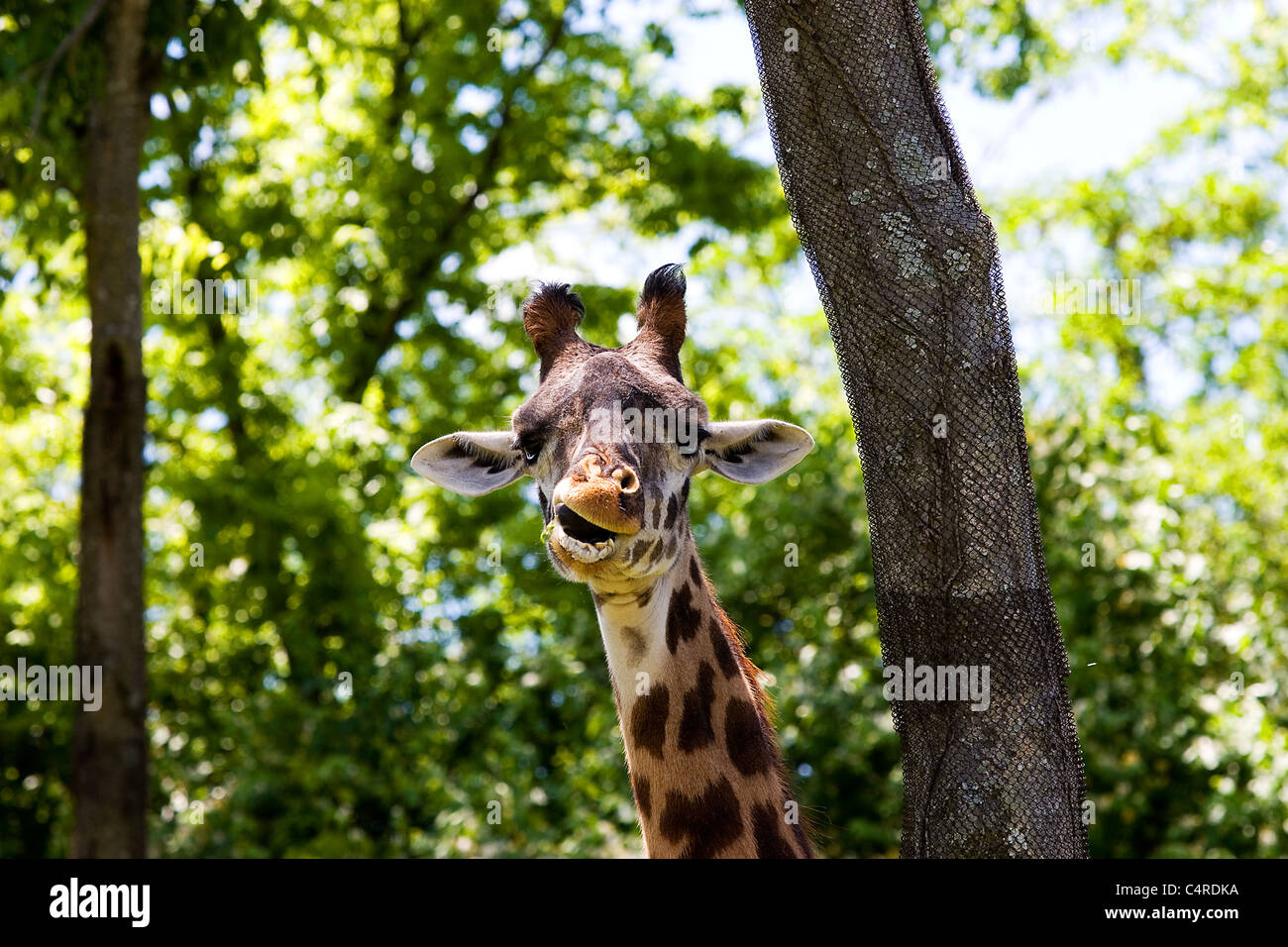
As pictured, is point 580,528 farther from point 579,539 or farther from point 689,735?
point 689,735

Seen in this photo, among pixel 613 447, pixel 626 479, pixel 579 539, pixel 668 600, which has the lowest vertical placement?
pixel 668 600

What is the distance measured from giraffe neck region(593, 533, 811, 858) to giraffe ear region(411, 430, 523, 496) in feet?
1.97

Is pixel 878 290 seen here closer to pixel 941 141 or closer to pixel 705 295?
pixel 941 141

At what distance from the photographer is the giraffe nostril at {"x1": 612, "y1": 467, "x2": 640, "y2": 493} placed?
10.8ft

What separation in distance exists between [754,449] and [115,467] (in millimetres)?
4693

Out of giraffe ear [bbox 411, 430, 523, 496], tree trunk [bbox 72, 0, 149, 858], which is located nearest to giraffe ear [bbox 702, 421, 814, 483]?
giraffe ear [bbox 411, 430, 523, 496]

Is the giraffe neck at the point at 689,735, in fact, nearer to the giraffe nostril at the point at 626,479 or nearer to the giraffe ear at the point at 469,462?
the giraffe nostril at the point at 626,479

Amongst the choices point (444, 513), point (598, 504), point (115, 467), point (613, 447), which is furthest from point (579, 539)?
point (444, 513)

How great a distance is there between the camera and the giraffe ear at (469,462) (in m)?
4.06

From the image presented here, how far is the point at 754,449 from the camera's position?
4.07 m

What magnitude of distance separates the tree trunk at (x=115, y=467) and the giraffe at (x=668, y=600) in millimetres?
3909

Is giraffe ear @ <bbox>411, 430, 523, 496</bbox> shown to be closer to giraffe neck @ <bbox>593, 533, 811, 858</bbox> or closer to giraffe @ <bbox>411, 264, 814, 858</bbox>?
giraffe @ <bbox>411, 264, 814, 858</bbox>

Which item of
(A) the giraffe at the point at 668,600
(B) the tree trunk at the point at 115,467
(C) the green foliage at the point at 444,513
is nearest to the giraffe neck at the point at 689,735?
(A) the giraffe at the point at 668,600

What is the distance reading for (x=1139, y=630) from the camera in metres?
7.98
